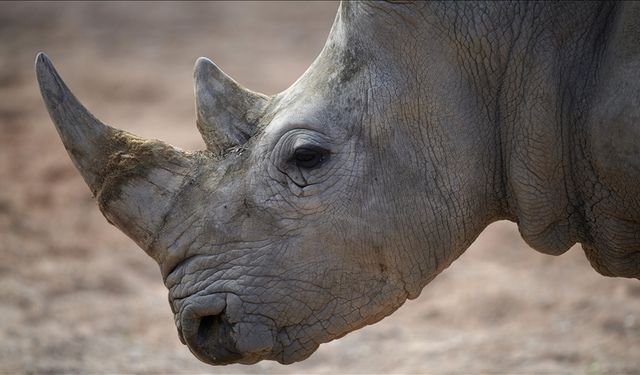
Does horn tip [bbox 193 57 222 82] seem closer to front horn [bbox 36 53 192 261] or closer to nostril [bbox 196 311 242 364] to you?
front horn [bbox 36 53 192 261]

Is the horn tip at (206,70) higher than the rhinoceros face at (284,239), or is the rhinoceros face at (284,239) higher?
the horn tip at (206,70)

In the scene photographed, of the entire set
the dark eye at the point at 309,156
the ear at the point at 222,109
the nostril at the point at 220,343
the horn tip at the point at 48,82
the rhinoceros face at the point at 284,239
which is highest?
the horn tip at the point at 48,82

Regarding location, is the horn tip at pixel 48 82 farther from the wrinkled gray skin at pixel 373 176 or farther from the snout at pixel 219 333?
the snout at pixel 219 333

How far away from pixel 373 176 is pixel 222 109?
2.36 feet

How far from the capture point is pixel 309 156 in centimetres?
399

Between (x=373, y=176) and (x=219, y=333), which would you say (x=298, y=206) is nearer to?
(x=373, y=176)

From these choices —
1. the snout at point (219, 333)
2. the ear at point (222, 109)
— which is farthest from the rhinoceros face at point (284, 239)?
the ear at point (222, 109)

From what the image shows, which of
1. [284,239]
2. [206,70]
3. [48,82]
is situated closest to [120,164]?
[48,82]

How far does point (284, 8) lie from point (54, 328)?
32.0 ft

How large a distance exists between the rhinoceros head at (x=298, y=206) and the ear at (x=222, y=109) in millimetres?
55

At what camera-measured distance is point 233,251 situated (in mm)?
3994

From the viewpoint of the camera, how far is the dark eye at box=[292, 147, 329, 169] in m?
3.97

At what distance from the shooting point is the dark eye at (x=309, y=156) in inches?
156

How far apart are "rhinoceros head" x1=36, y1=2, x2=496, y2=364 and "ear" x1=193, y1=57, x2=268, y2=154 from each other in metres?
0.05
